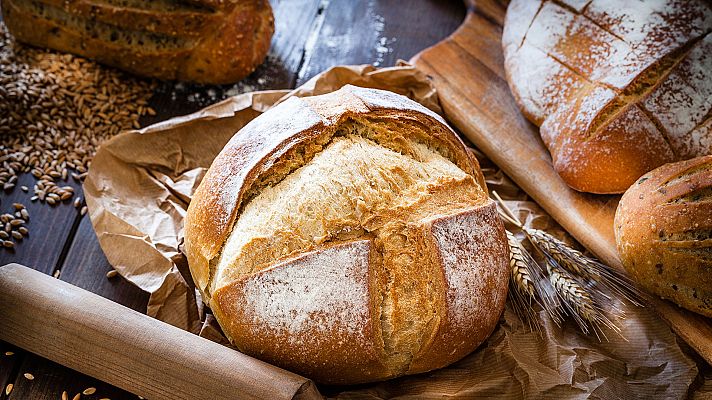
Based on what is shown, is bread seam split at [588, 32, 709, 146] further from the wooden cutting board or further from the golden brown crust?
the golden brown crust

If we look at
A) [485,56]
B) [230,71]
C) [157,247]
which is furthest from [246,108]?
[485,56]

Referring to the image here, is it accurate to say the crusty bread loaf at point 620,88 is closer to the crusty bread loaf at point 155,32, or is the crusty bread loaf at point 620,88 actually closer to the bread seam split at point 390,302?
the bread seam split at point 390,302

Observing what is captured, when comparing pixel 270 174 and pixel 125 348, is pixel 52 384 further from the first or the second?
pixel 270 174

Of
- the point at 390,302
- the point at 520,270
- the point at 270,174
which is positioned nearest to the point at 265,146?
the point at 270,174

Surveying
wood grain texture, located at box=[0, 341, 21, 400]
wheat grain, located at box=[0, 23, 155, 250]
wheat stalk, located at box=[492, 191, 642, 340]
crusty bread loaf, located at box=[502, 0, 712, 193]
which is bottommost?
wood grain texture, located at box=[0, 341, 21, 400]

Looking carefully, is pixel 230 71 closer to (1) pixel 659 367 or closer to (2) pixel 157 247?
(2) pixel 157 247

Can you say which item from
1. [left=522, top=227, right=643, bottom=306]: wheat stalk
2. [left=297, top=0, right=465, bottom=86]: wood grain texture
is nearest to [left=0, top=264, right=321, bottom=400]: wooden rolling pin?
[left=522, top=227, right=643, bottom=306]: wheat stalk
